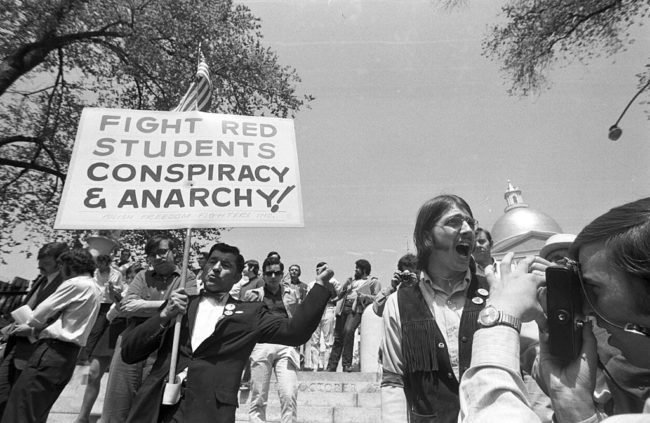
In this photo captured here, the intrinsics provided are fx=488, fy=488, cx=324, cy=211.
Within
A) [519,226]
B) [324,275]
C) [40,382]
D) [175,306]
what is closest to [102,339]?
[40,382]

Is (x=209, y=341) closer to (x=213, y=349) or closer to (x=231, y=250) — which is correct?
(x=213, y=349)

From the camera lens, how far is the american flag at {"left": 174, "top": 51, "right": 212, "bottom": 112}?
3934 millimetres

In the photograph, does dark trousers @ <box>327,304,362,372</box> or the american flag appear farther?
Result: dark trousers @ <box>327,304,362,372</box>

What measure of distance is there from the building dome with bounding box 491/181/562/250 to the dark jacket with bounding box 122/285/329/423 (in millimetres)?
64427

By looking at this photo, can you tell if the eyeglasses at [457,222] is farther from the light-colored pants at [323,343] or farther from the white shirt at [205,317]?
the light-colored pants at [323,343]

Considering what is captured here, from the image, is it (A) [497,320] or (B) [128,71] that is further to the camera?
(B) [128,71]

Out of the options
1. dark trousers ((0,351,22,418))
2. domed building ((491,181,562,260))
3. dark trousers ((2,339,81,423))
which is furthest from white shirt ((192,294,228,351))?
domed building ((491,181,562,260))

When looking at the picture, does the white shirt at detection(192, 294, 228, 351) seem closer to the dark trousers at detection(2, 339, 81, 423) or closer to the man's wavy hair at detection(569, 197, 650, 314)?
the dark trousers at detection(2, 339, 81, 423)

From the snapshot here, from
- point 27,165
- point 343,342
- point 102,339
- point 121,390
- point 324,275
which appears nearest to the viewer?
point 324,275

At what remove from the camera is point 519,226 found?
68.2 m

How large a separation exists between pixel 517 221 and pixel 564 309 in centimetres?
7295

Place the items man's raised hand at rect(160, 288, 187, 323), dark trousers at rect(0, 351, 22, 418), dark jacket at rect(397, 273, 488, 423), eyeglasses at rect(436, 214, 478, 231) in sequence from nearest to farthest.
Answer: dark jacket at rect(397, 273, 488, 423) → eyeglasses at rect(436, 214, 478, 231) → man's raised hand at rect(160, 288, 187, 323) → dark trousers at rect(0, 351, 22, 418)

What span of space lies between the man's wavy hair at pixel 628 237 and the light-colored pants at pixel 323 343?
818cm

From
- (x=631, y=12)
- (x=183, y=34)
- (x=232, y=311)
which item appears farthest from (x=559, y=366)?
(x=183, y=34)
